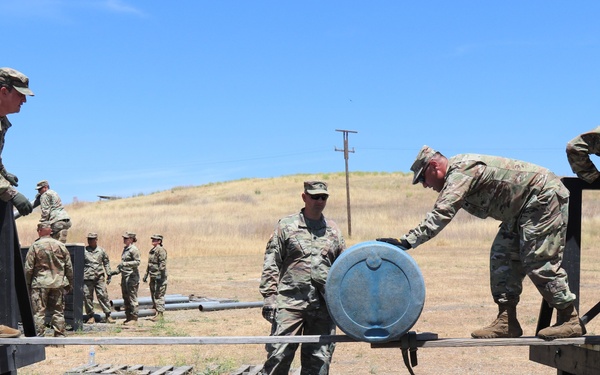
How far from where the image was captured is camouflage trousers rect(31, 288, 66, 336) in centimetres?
1361

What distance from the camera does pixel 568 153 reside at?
6.35 m

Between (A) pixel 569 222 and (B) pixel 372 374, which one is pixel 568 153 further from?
(B) pixel 372 374

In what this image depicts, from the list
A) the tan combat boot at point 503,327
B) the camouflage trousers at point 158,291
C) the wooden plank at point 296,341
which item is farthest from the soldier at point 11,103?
the camouflage trousers at point 158,291

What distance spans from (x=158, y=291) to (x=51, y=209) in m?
3.07

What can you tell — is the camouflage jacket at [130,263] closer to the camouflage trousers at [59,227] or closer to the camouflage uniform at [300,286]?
the camouflage trousers at [59,227]

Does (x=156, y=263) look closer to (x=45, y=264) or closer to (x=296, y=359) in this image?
(x=45, y=264)

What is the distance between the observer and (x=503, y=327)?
645 cm

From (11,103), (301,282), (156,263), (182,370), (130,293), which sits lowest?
(182,370)

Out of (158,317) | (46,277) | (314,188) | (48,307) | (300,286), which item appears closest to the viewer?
(300,286)

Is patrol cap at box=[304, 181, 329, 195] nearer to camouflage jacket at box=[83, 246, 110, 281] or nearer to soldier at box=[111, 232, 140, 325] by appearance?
soldier at box=[111, 232, 140, 325]

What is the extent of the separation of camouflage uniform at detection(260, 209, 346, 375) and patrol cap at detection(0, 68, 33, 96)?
2.34 meters

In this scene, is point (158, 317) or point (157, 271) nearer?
point (157, 271)

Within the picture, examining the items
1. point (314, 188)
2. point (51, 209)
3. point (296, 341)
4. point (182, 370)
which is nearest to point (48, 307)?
point (51, 209)

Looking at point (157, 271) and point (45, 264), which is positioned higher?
point (45, 264)
